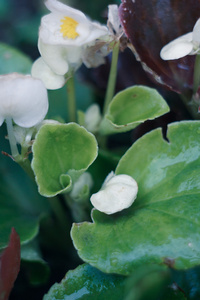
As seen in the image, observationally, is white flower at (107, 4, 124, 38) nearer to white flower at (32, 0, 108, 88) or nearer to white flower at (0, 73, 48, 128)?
white flower at (32, 0, 108, 88)

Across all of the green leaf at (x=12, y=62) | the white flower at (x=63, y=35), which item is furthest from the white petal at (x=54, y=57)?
the green leaf at (x=12, y=62)

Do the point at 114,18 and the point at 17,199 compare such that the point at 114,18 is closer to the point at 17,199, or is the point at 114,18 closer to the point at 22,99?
the point at 22,99

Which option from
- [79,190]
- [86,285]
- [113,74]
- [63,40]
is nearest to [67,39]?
[63,40]

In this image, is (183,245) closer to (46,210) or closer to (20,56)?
(46,210)

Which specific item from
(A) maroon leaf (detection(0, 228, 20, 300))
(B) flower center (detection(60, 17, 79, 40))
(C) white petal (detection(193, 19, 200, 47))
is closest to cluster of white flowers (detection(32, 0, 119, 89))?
(B) flower center (detection(60, 17, 79, 40))

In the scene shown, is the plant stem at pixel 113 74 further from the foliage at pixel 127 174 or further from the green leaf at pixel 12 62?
the green leaf at pixel 12 62

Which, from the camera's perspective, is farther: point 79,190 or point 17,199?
point 17,199

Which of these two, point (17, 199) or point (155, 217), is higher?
point (155, 217)
